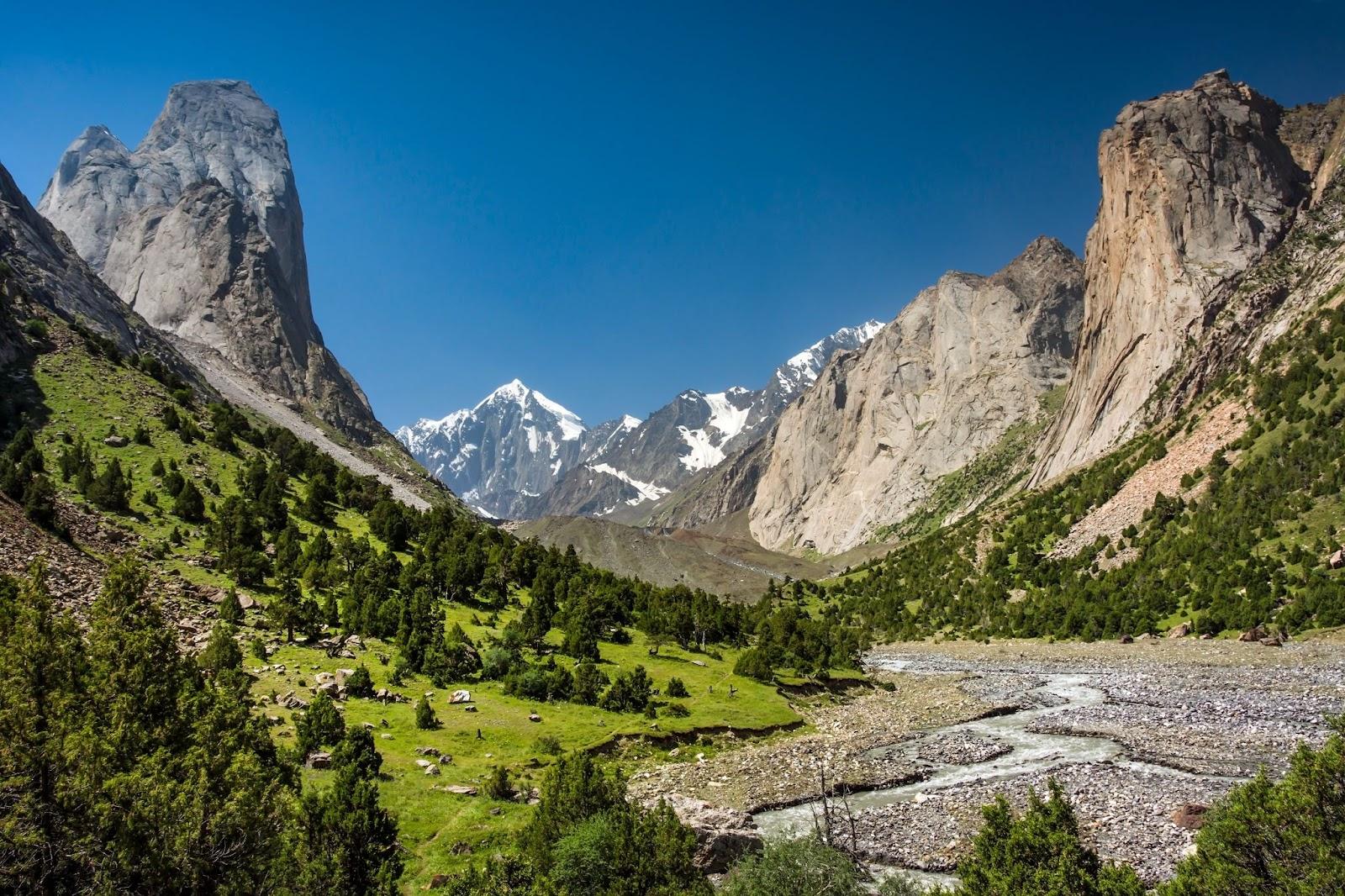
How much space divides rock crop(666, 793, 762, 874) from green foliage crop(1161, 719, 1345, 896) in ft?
41.6

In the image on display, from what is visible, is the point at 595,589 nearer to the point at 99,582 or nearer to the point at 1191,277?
the point at 99,582

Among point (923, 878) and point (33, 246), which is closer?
point (923, 878)

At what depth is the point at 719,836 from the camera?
2353 cm

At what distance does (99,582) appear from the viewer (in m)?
41.7

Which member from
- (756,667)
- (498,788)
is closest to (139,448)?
(498,788)

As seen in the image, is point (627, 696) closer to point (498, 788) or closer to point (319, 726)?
point (498, 788)

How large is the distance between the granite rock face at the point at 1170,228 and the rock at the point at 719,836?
142021 mm

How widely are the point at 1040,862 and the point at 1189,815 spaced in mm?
14919

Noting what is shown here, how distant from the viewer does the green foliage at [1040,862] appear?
1416cm

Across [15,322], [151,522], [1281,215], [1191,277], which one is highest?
[1281,215]

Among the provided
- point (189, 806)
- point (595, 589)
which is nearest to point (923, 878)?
point (189, 806)

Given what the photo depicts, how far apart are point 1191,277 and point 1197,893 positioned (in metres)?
165

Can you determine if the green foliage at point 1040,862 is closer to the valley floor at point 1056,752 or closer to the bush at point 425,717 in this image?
the valley floor at point 1056,752

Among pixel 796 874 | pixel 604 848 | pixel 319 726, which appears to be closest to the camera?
pixel 796 874
